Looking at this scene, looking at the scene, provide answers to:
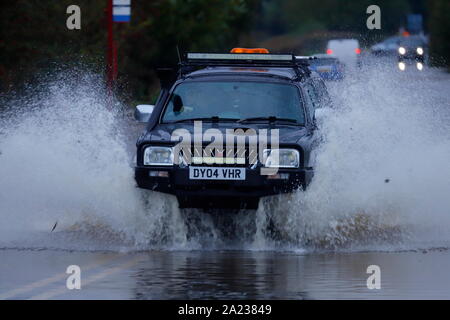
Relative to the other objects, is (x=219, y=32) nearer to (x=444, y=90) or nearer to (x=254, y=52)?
(x=444, y=90)

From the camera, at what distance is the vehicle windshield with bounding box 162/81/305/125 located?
13.9 meters

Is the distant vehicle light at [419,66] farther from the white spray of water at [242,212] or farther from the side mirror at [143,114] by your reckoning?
the side mirror at [143,114]

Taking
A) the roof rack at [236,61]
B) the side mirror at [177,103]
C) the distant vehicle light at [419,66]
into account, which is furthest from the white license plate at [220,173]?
the distant vehicle light at [419,66]

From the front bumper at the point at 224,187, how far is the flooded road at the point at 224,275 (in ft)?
1.73

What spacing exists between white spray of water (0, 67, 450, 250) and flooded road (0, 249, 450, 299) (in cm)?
69

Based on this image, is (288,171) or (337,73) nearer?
(288,171)

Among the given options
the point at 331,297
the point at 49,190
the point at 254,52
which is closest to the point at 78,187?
the point at 49,190

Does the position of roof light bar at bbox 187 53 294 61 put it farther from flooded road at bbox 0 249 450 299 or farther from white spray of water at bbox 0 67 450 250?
flooded road at bbox 0 249 450 299

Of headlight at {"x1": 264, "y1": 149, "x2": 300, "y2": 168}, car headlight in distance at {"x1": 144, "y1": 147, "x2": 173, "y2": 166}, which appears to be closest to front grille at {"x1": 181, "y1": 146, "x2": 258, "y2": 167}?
headlight at {"x1": 264, "y1": 149, "x2": 300, "y2": 168}

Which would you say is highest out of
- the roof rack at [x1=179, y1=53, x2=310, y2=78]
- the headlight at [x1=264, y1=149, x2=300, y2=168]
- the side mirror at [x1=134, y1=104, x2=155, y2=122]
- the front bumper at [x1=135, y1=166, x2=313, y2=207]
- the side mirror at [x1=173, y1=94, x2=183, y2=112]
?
the roof rack at [x1=179, y1=53, x2=310, y2=78]

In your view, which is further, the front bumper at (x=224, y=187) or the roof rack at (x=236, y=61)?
the roof rack at (x=236, y=61)

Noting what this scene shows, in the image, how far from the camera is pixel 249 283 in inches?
417

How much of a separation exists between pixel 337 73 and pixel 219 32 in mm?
25693

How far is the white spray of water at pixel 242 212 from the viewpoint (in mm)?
13320
